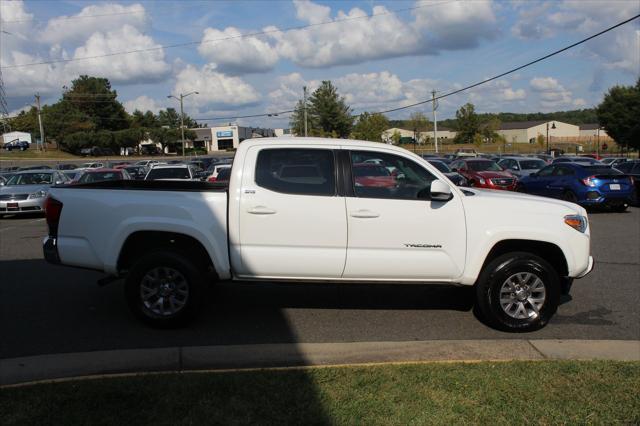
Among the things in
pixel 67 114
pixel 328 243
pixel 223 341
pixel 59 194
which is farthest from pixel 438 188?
pixel 67 114

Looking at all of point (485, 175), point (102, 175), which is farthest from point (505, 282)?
point (102, 175)

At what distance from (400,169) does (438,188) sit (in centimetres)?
59

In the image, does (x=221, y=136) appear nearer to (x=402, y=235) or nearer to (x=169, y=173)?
(x=169, y=173)

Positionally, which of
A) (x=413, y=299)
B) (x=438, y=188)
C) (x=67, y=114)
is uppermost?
(x=67, y=114)

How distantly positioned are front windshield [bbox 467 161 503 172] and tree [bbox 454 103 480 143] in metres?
81.0

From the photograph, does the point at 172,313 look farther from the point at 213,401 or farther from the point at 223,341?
the point at 213,401

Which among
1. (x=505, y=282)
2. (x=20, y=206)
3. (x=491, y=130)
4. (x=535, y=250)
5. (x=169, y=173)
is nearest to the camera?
(x=505, y=282)

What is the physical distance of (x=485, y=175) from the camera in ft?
69.1

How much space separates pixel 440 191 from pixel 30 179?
16577mm

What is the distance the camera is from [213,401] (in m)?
3.85

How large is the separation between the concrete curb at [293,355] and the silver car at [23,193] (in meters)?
12.8

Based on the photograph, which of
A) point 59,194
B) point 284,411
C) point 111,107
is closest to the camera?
point 284,411

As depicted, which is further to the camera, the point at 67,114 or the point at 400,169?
the point at 67,114

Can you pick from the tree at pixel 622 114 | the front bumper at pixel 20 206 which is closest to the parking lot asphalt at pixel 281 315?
the front bumper at pixel 20 206
